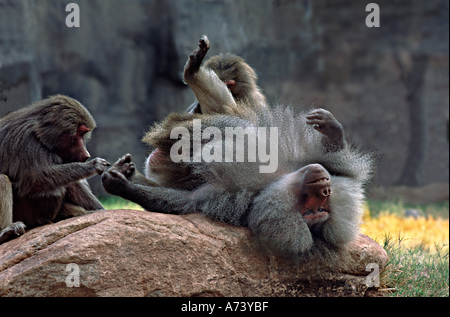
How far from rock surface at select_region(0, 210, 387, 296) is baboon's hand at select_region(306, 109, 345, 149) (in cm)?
58

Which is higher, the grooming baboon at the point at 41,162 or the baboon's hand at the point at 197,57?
the baboon's hand at the point at 197,57

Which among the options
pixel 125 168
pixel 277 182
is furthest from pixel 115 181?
pixel 277 182

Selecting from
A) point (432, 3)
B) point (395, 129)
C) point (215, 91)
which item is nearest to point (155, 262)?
point (215, 91)

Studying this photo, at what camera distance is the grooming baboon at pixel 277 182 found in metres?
2.46

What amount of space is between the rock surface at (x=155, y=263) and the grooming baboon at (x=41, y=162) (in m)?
0.30

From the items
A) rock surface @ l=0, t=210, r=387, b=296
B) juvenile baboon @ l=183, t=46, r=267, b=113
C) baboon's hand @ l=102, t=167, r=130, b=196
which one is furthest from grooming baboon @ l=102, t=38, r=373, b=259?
juvenile baboon @ l=183, t=46, r=267, b=113

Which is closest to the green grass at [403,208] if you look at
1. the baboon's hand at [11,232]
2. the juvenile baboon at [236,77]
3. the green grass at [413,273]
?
the green grass at [413,273]

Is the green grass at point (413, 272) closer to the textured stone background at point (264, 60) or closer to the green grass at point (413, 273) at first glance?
the green grass at point (413, 273)

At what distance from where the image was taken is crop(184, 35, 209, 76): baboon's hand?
10.2 feet

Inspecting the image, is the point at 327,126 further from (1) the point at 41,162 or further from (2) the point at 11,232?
(2) the point at 11,232

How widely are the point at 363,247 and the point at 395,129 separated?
216 inches

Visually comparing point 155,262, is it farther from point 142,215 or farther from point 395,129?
point 395,129

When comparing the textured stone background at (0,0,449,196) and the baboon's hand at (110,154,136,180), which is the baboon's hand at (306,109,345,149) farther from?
the textured stone background at (0,0,449,196)

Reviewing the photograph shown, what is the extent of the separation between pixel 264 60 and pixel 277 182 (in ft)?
16.3
